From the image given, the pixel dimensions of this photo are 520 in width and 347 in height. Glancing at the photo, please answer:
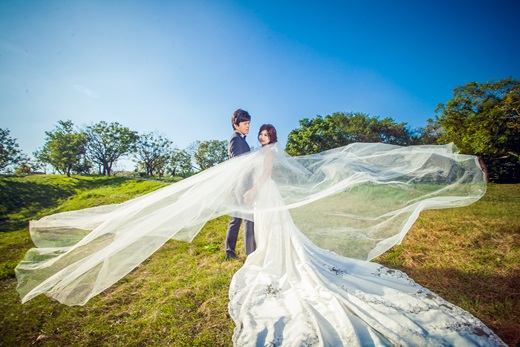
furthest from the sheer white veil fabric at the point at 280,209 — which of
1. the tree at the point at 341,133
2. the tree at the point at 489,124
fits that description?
the tree at the point at 341,133

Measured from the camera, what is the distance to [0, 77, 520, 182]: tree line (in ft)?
45.2

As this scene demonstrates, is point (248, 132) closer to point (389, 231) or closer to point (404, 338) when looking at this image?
point (389, 231)

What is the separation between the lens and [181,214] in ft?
9.00

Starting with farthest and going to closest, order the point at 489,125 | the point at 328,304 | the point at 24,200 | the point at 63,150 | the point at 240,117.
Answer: the point at 63,150 < the point at 489,125 < the point at 24,200 < the point at 240,117 < the point at 328,304

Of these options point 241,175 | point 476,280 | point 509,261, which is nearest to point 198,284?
point 241,175

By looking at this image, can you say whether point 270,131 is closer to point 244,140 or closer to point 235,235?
point 244,140

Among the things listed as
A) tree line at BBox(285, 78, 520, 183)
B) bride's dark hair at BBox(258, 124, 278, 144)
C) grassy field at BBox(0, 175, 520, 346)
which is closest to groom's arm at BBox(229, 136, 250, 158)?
bride's dark hair at BBox(258, 124, 278, 144)

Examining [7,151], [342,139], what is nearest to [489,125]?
[342,139]

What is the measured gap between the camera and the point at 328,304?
210cm

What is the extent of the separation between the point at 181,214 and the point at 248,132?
170 centimetres

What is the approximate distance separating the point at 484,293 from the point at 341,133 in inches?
1165

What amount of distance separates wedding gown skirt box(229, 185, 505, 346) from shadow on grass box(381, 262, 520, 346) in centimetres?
36

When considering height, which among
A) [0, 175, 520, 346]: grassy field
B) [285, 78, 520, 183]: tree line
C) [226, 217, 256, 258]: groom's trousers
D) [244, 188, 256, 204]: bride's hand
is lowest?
[0, 175, 520, 346]: grassy field

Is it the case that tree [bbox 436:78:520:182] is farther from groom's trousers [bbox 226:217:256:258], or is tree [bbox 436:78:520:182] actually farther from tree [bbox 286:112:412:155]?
groom's trousers [bbox 226:217:256:258]
